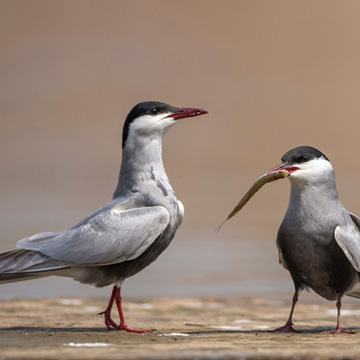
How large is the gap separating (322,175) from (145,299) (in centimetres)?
268

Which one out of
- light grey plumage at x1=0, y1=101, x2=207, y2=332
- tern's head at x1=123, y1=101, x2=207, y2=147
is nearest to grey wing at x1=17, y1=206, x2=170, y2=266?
light grey plumage at x1=0, y1=101, x2=207, y2=332

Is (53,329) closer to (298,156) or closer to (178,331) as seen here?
(178,331)

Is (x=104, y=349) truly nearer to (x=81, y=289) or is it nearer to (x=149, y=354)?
(x=149, y=354)

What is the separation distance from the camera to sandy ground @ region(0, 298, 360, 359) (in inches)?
137

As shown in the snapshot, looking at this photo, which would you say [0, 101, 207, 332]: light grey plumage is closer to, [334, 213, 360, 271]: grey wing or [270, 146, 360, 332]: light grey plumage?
[270, 146, 360, 332]: light grey plumage

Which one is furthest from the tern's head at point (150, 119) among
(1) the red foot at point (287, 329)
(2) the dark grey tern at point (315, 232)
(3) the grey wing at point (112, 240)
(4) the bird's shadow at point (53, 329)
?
(1) the red foot at point (287, 329)

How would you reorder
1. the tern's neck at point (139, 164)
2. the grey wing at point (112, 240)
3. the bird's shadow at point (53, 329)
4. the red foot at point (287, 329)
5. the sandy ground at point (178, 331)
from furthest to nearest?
the tern's neck at point (139, 164), the red foot at point (287, 329), the grey wing at point (112, 240), the bird's shadow at point (53, 329), the sandy ground at point (178, 331)

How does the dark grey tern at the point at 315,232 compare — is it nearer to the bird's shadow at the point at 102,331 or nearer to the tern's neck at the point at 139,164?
the bird's shadow at the point at 102,331

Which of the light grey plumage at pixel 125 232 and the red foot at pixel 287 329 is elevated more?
the light grey plumage at pixel 125 232

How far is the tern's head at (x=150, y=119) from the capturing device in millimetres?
5156

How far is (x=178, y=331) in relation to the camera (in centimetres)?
484

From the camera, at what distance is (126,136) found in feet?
17.1

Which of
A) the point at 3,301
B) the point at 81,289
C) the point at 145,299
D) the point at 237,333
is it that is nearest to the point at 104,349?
the point at 237,333

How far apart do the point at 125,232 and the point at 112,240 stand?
0.09 meters
